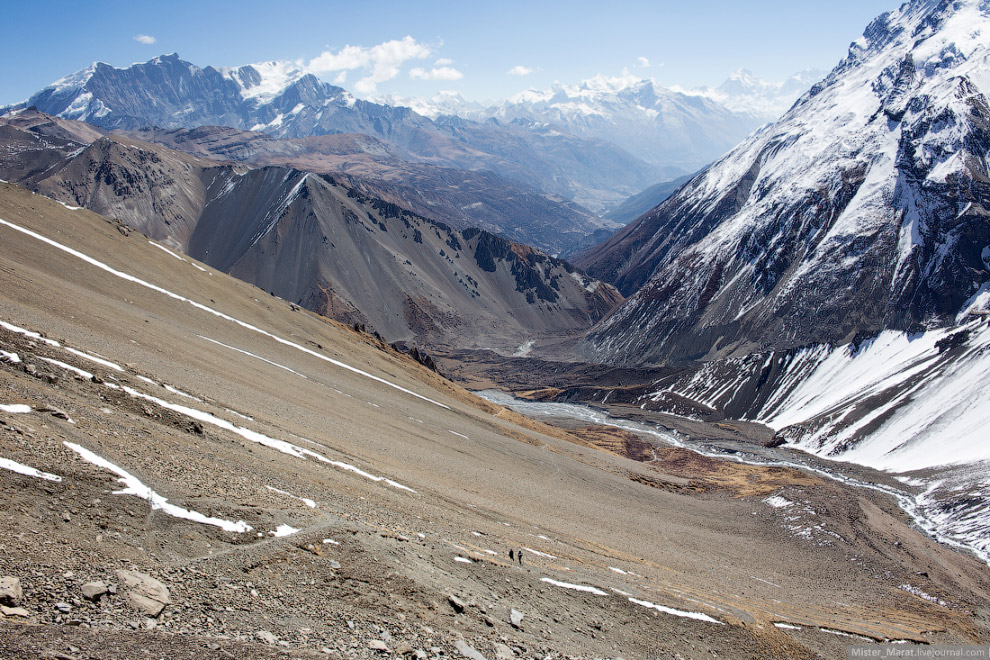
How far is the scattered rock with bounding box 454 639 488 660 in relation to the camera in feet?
49.4

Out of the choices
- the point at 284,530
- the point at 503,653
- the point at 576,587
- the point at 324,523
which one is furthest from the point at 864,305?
the point at 284,530

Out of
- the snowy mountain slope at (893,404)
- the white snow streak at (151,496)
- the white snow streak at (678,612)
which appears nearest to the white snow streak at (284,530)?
the white snow streak at (151,496)

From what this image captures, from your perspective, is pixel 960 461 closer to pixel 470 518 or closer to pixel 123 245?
pixel 470 518

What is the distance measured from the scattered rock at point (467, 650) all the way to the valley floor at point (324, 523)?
0.19 feet

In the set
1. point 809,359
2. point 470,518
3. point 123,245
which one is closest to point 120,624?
point 470,518

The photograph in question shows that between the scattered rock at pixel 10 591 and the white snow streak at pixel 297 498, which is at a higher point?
the scattered rock at pixel 10 591

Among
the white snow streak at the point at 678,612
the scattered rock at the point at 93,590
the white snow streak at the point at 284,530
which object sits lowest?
the white snow streak at the point at 678,612

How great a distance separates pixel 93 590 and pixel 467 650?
348 inches

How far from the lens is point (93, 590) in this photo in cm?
1167

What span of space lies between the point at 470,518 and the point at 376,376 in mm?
38930

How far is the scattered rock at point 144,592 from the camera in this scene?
471 inches

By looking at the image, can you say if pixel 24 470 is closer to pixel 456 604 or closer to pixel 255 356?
pixel 456 604

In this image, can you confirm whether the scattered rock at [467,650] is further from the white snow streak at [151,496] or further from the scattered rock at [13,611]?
the scattered rock at [13,611]

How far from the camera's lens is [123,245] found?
209ft
